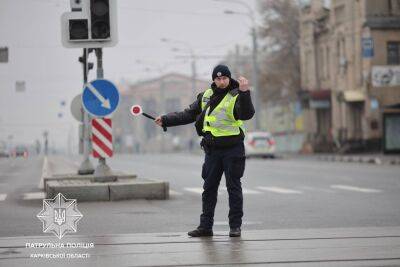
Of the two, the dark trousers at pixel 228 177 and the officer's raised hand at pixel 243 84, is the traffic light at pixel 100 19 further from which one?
the officer's raised hand at pixel 243 84

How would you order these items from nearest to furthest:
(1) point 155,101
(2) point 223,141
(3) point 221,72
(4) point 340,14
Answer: (3) point 221,72 < (2) point 223,141 < (4) point 340,14 < (1) point 155,101

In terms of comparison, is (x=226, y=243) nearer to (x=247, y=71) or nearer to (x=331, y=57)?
(x=331, y=57)

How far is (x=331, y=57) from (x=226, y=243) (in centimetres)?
5842

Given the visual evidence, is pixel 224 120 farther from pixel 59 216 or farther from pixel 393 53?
pixel 393 53

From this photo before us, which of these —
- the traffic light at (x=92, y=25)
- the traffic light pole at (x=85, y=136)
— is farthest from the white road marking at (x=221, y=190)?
the traffic light at (x=92, y=25)

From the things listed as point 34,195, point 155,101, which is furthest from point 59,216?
point 155,101

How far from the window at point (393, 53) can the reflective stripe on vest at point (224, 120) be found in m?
49.9

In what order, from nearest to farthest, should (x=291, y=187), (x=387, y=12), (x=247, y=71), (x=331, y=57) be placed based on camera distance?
1. (x=291, y=187)
2. (x=387, y=12)
3. (x=331, y=57)
4. (x=247, y=71)

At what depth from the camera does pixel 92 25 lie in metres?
17.2

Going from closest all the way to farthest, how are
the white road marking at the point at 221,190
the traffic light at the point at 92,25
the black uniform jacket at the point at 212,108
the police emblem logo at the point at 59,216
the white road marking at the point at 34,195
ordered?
the police emblem logo at the point at 59,216 → the black uniform jacket at the point at 212,108 → the traffic light at the point at 92,25 → the white road marking at the point at 34,195 → the white road marking at the point at 221,190

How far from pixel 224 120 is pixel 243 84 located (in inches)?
23.5

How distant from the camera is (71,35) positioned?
17.2 meters

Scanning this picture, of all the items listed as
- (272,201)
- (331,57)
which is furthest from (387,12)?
(272,201)

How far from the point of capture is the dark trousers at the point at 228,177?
1104 centimetres
